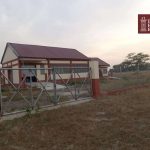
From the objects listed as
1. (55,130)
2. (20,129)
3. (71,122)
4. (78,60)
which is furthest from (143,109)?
(78,60)

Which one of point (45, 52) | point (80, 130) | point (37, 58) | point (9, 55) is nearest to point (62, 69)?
point (80, 130)

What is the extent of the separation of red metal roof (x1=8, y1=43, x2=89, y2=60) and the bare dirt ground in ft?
70.9

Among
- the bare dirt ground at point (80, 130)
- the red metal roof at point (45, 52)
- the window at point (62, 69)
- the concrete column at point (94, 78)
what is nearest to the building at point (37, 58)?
the red metal roof at point (45, 52)

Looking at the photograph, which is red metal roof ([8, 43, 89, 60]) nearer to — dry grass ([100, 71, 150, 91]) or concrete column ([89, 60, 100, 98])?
dry grass ([100, 71, 150, 91])

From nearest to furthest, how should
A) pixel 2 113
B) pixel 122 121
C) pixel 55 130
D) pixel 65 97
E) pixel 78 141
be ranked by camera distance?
pixel 78 141
pixel 55 130
pixel 122 121
pixel 2 113
pixel 65 97

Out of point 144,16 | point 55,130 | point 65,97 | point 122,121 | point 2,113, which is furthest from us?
point 65,97

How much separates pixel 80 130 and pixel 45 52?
2763 cm

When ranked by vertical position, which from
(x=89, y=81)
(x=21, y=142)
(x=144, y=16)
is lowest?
(x=21, y=142)

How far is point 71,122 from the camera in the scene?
873cm

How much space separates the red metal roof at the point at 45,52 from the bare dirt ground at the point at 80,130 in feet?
70.9

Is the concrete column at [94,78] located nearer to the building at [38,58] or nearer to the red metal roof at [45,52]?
the building at [38,58]

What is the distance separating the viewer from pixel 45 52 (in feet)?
114

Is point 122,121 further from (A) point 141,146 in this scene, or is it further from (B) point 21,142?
(B) point 21,142

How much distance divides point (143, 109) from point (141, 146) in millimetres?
4697
